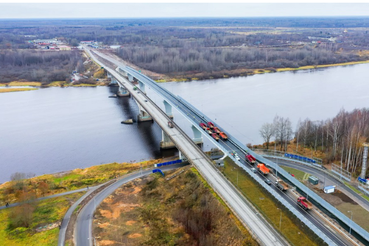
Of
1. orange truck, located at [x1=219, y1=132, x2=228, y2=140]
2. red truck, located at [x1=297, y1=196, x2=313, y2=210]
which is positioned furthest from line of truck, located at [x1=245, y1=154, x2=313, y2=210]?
orange truck, located at [x1=219, y1=132, x2=228, y2=140]

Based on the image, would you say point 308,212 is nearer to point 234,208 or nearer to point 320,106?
point 234,208

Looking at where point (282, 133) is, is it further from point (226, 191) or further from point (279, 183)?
point (226, 191)

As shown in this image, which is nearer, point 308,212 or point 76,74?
point 308,212

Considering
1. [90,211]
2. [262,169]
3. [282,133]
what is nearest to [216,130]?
[282,133]

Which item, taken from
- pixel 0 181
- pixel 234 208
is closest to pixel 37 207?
pixel 0 181

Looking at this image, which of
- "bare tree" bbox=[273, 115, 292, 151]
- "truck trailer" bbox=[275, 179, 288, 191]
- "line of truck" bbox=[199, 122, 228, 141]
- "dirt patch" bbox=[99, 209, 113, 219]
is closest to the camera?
"truck trailer" bbox=[275, 179, 288, 191]

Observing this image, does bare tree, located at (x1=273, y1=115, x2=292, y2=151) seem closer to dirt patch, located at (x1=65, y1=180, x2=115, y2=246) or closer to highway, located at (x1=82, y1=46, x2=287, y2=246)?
highway, located at (x1=82, y1=46, x2=287, y2=246)

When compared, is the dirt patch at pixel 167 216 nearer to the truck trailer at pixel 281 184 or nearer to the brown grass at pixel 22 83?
the truck trailer at pixel 281 184
